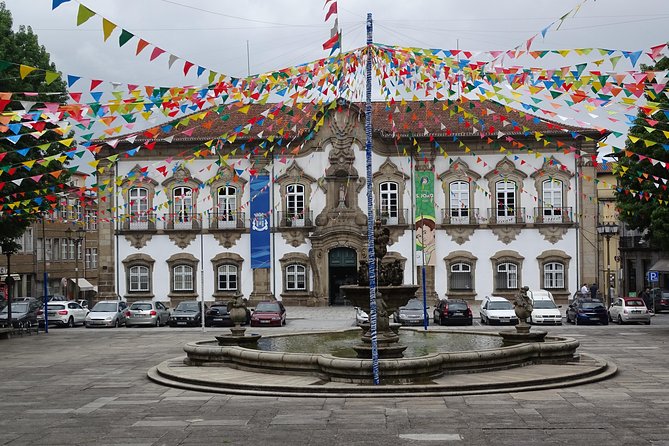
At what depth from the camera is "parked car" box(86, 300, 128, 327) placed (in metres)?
41.0

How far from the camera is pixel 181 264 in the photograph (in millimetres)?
52562

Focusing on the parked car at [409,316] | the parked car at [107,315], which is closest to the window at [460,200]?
the parked car at [409,316]

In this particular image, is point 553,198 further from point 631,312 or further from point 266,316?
point 266,316

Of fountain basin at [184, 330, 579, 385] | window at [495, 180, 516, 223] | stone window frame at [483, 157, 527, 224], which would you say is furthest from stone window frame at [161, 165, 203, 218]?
fountain basin at [184, 330, 579, 385]

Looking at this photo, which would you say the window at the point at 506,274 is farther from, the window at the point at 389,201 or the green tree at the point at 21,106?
the green tree at the point at 21,106

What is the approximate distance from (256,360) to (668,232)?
18.2 metres

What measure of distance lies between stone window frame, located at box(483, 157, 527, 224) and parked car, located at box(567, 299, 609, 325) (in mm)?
10467

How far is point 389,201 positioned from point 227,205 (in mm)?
9319

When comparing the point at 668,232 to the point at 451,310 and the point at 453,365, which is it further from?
the point at 453,365

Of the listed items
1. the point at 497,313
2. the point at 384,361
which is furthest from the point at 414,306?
the point at 384,361

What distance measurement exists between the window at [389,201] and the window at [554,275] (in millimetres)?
8893

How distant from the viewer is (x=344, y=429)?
528 inches

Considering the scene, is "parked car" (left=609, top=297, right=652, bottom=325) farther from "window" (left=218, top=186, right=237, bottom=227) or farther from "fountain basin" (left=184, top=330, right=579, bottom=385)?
"window" (left=218, top=186, right=237, bottom=227)

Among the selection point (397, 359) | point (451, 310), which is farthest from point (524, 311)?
point (451, 310)
